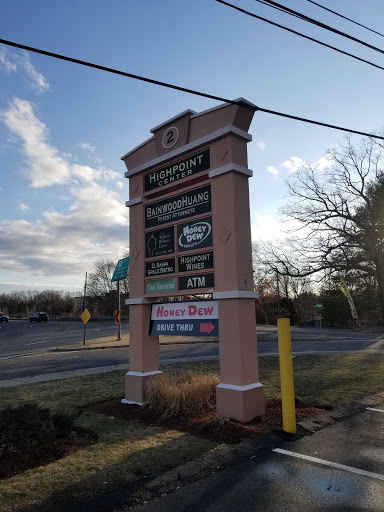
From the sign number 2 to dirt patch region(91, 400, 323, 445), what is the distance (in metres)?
4.57

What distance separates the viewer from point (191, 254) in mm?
6801

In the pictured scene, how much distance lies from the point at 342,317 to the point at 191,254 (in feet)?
139

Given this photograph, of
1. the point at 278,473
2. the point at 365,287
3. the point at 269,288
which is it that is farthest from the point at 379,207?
the point at 278,473

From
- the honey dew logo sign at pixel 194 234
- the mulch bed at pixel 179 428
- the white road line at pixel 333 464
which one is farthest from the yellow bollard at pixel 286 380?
the honey dew logo sign at pixel 194 234

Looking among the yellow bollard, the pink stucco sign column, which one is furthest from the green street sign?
the yellow bollard

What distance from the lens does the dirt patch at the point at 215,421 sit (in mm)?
5254

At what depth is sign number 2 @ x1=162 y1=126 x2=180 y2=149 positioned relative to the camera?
285 inches

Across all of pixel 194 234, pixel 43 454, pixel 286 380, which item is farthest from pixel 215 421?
pixel 194 234

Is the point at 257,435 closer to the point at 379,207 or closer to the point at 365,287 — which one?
the point at 379,207

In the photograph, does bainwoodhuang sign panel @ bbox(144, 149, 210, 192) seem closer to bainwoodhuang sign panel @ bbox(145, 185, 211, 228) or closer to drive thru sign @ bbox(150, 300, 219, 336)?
bainwoodhuang sign panel @ bbox(145, 185, 211, 228)

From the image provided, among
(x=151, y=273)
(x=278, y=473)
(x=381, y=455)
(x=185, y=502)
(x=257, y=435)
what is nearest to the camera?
(x=185, y=502)

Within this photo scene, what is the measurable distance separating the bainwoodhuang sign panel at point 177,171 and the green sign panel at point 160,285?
1757mm

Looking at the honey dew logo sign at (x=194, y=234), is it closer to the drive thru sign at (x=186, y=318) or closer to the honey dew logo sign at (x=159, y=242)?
the honey dew logo sign at (x=159, y=242)

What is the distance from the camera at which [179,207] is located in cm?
717
